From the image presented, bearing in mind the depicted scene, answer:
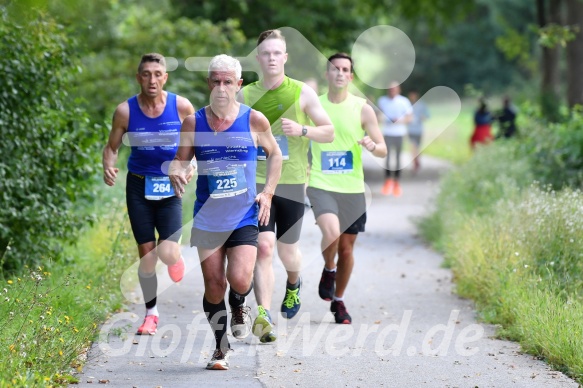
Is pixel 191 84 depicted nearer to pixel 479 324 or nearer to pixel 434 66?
pixel 479 324

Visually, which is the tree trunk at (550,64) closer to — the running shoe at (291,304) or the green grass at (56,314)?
the green grass at (56,314)

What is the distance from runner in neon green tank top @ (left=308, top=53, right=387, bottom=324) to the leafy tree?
2.17 metres

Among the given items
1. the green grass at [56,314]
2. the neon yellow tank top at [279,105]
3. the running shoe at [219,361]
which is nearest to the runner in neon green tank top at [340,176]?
the neon yellow tank top at [279,105]

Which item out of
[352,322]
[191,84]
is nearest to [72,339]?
[352,322]

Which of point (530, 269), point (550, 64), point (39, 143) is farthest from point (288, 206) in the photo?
point (550, 64)

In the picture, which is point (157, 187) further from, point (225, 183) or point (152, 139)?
point (225, 183)

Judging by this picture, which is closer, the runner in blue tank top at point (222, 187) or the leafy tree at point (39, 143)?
the runner in blue tank top at point (222, 187)

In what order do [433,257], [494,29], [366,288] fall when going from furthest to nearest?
1. [494,29]
2. [433,257]
3. [366,288]

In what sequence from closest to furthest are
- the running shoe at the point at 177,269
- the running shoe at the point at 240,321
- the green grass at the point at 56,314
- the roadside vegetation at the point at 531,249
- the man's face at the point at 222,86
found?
the green grass at the point at 56,314
the man's face at the point at 222,86
the running shoe at the point at 240,321
the roadside vegetation at the point at 531,249
the running shoe at the point at 177,269

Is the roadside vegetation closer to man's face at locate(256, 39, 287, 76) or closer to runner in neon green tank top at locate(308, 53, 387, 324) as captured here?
runner in neon green tank top at locate(308, 53, 387, 324)

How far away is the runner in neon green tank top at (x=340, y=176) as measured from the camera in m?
8.77

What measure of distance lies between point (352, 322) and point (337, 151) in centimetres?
142

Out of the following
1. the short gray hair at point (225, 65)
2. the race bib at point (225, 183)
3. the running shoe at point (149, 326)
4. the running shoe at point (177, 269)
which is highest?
the short gray hair at point (225, 65)

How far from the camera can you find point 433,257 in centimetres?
1330
